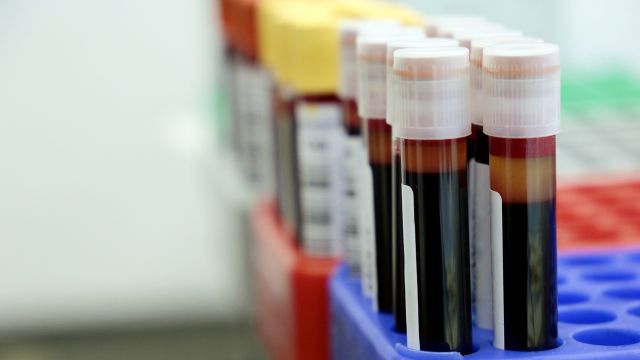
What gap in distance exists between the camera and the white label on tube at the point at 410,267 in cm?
53

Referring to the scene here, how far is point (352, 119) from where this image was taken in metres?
0.68

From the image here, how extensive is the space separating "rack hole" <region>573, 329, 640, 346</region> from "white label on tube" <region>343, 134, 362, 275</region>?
0.55ft

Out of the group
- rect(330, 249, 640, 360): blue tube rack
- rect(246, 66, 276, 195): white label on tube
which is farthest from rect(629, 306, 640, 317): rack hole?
rect(246, 66, 276, 195): white label on tube

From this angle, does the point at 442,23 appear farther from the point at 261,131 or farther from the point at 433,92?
the point at 261,131

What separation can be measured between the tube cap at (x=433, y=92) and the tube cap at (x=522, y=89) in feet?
0.04

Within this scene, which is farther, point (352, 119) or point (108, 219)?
point (108, 219)

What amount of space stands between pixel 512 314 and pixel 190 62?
1542 millimetres

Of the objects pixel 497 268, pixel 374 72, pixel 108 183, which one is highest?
pixel 374 72

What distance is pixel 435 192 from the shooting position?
20.5 inches

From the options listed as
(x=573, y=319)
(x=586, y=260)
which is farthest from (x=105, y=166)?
(x=573, y=319)

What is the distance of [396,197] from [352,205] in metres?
0.16

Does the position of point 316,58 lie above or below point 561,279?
above

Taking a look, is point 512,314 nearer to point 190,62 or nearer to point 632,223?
point 632,223

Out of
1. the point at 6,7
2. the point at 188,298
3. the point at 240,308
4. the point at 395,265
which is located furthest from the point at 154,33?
the point at 395,265
